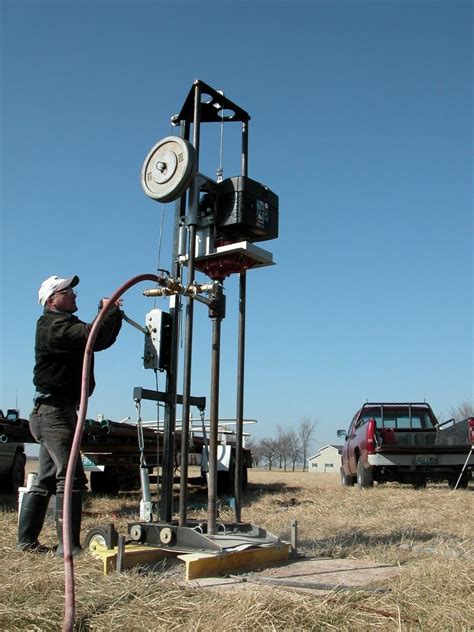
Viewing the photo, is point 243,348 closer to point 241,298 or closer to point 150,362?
point 241,298

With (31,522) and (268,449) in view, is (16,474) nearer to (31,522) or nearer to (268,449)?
(31,522)

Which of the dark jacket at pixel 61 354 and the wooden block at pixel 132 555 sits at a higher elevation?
the dark jacket at pixel 61 354

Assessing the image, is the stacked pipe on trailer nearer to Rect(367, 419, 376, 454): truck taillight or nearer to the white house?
Rect(367, 419, 376, 454): truck taillight

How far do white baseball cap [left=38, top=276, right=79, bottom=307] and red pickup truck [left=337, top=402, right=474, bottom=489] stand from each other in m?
7.01

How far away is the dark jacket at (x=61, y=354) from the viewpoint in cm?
479

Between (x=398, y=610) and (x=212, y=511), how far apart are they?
182cm

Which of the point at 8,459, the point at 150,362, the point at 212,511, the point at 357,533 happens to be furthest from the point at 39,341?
the point at 8,459

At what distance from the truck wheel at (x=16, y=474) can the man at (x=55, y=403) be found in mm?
5352

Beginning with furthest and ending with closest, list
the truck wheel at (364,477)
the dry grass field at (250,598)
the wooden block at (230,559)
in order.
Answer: the truck wheel at (364,477), the wooden block at (230,559), the dry grass field at (250,598)

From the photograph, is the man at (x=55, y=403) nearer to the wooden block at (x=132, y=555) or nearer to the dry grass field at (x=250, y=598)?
the dry grass field at (x=250, y=598)

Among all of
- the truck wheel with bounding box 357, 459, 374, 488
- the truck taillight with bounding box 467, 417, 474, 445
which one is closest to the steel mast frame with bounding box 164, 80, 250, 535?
the truck wheel with bounding box 357, 459, 374, 488

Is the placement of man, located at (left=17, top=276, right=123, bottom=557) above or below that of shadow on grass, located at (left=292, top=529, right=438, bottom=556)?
above

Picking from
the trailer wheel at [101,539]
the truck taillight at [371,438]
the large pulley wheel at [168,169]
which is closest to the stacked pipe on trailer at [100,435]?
the truck taillight at [371,438]

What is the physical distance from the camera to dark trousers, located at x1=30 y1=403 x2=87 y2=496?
15.8 ft
